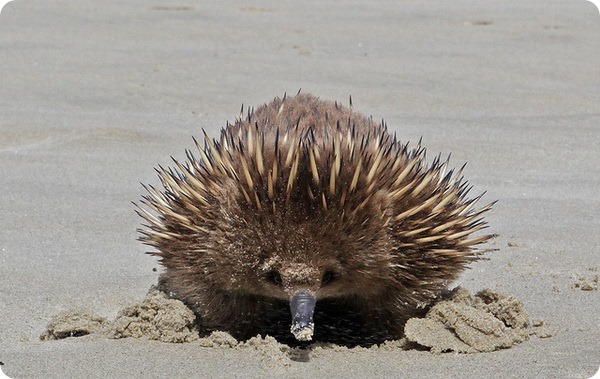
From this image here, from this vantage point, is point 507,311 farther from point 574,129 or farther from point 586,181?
point 574,129

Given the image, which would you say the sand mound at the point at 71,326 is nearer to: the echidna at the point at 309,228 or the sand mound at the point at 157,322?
the sand mound at the point at 157,322

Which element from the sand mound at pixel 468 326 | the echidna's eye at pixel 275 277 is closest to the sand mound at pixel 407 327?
the sand mound at pixel 468 326

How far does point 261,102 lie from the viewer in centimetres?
855

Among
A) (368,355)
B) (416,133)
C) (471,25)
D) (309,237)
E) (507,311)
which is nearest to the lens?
(309,237)

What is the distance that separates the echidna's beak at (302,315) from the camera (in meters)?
2.99

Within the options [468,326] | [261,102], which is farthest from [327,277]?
[261,102]

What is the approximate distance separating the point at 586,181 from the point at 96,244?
3.05 meters

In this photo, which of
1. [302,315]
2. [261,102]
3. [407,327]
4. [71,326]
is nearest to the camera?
[302,315]

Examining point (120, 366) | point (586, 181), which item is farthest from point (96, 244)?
point (586, 181)

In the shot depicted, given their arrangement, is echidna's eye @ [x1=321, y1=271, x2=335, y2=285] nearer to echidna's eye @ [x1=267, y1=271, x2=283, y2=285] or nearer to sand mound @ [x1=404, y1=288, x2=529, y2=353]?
echidna's eye @ [x1=267, y1=271, x2=283, y2=285]

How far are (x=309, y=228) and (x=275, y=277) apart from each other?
0.70ft

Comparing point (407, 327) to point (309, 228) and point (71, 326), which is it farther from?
point (71, 326)

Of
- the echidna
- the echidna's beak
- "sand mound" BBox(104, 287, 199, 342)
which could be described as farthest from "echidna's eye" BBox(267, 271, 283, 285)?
"sand mound" BBox(104, 287, 199, 342)

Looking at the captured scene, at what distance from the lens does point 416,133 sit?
761cm
